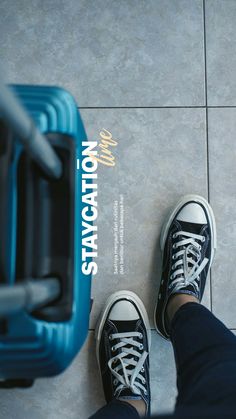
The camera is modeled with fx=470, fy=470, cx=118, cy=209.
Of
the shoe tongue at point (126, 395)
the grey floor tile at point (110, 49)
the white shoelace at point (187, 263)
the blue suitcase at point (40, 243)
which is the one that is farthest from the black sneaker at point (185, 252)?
the blue suitcase at point (40, 243)

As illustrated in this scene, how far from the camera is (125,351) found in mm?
1074

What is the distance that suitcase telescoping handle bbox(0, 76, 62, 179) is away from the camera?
0.42 meters

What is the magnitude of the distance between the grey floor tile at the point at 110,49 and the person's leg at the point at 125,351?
18.1 inches

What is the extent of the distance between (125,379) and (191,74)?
703 mm

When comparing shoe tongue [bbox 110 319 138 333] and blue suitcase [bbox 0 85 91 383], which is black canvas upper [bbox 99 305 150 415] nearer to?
shoe tongue [bbox 110 319 138 333]

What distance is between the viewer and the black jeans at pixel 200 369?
26.2 inches

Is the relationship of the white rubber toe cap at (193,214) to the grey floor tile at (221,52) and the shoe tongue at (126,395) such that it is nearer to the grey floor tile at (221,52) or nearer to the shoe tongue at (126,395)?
the grey floor tile at (221,52)

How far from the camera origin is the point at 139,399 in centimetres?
104

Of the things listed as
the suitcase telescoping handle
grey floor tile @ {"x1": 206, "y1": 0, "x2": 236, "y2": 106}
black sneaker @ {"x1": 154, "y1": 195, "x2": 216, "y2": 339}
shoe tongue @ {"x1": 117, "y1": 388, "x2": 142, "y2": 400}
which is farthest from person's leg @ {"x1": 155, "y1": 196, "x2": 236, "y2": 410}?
the suitcase telescoping handle

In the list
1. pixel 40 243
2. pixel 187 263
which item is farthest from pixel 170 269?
pixel 40 243

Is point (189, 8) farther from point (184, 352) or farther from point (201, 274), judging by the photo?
point (184, 352)

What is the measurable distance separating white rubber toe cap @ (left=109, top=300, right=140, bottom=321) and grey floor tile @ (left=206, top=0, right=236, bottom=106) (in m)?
0.49

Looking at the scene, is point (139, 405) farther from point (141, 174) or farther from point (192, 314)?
point (141, 174)

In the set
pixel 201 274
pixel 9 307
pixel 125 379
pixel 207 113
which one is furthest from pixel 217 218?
pixel 9 307
